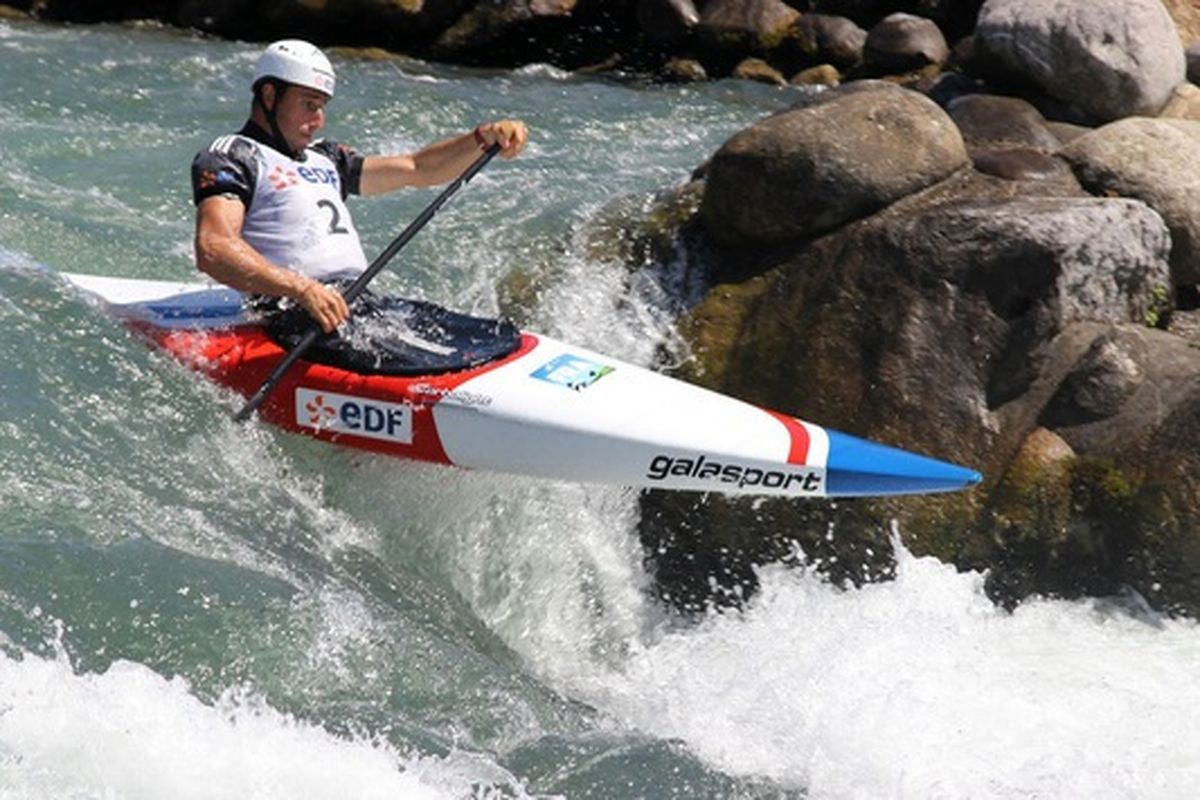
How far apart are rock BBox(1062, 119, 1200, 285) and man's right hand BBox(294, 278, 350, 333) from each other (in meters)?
2.99

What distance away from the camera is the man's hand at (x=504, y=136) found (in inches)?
276

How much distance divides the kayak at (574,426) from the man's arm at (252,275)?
0.25 meters

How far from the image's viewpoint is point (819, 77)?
44.3 ft

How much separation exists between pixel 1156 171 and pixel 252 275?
3438mm

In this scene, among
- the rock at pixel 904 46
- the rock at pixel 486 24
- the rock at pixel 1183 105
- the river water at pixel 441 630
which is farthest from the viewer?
the rock at pixel 486 24

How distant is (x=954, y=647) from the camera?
243 inches

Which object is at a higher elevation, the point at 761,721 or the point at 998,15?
the point at 998,15

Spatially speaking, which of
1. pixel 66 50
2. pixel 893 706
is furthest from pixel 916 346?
pixel 66 50

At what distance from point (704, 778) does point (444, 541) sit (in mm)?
1779

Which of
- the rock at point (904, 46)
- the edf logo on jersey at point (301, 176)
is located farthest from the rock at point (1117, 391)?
the rock at point (904, 46)

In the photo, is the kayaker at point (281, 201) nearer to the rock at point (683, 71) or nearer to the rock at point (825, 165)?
the rock at point (825, 165)

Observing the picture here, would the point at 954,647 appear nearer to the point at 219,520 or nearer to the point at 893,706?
the point at 893,706

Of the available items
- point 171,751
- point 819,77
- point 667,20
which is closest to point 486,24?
point 667,20

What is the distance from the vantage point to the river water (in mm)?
4492
